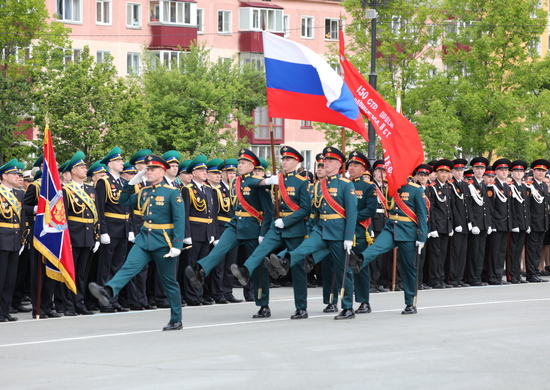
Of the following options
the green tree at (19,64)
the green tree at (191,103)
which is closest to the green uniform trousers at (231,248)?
the green tree at (19,64)

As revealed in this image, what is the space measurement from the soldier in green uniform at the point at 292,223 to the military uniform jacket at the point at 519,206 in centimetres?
742

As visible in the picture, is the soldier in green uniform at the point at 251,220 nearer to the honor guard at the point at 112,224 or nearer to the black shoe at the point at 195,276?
the black shoe at the point at 195,276

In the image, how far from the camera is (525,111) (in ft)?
133

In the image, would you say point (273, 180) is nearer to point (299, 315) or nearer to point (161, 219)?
point (161, 219)

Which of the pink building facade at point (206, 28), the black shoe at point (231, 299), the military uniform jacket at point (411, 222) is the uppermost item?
the pink building facade at point (206, 28)

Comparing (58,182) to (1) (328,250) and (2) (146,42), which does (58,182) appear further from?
(2) (146,42)

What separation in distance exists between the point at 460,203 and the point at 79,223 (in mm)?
7494

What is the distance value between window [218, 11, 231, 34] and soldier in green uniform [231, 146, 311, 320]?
39.8 m

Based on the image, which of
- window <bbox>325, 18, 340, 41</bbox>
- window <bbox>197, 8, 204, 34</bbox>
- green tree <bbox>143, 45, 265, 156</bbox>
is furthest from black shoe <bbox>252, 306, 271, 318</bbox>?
window <bbox>325, 18, 340, 41</bbox>

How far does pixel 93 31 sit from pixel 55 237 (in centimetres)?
3637

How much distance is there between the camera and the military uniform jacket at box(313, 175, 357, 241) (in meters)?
→ 12.6

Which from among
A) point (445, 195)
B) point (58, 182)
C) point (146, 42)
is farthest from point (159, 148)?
point (58, 182)

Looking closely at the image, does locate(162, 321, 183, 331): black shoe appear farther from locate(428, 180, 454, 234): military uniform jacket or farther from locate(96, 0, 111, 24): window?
Result: locate(96, 0, 111, 24): window

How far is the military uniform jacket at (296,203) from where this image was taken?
41.9 feet
